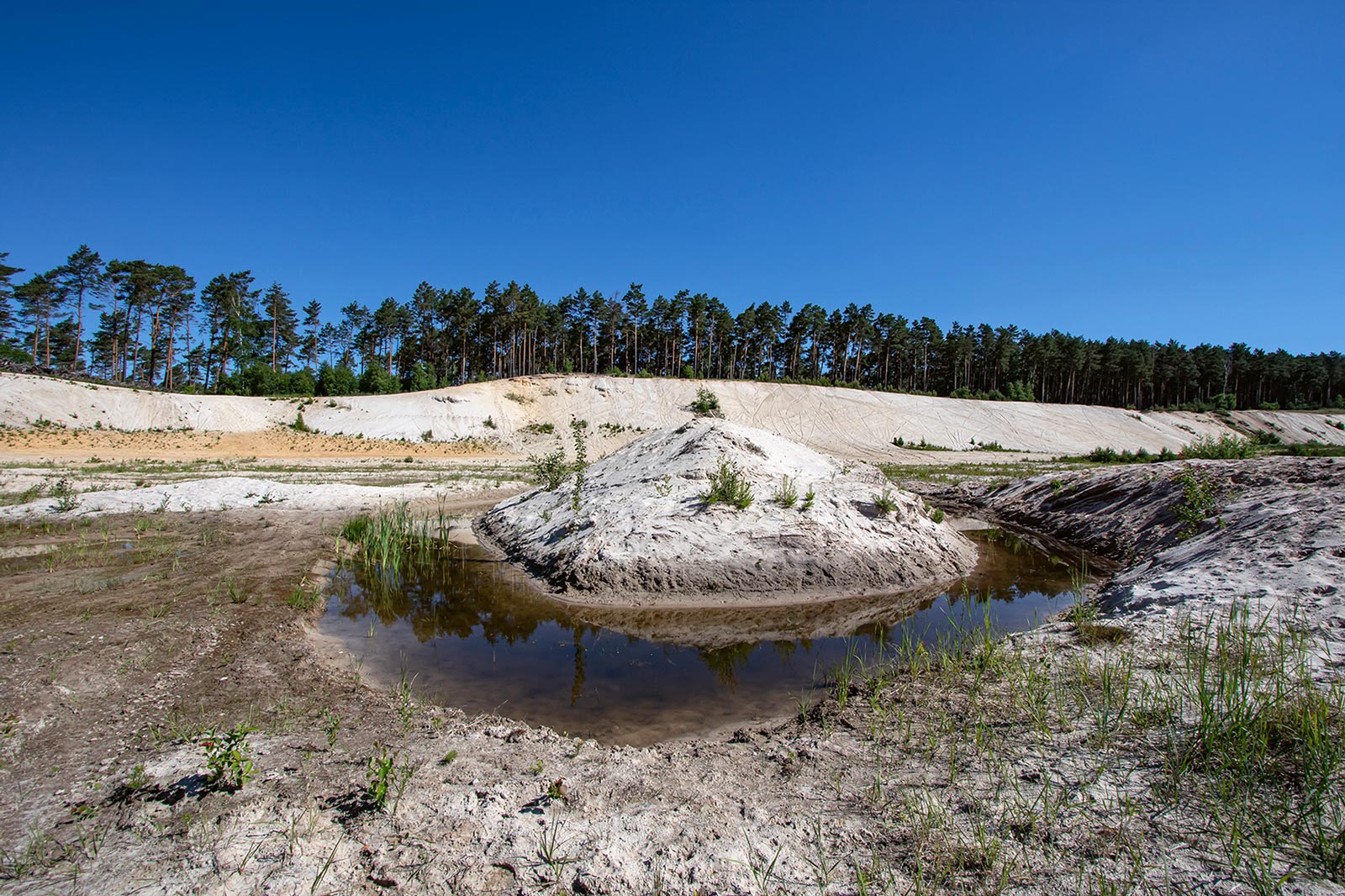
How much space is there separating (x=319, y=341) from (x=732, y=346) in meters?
71.3

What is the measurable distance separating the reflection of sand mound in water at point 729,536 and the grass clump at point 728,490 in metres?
0.20

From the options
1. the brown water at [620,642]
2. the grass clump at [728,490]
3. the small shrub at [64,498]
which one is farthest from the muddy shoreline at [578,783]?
the small shrub at [64,498]

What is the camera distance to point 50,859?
3314 mm

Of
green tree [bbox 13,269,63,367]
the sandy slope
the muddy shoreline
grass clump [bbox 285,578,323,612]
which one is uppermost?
green tree [bbox 13,269,63,367]

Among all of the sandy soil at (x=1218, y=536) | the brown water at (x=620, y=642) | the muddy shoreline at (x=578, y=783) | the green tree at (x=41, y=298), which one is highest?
the green tree at (x=41, y=298)

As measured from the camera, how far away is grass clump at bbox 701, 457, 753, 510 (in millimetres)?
11938

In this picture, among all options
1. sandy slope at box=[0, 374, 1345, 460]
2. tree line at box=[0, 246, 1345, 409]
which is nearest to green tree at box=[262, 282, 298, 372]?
tree line at box=[0, 246, 1345, 409]

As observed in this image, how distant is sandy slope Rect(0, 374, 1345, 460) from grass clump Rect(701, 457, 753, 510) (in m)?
37.1

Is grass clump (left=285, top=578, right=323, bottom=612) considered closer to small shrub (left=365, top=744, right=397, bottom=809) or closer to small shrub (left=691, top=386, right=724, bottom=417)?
small shrub (left=365, top=744, right=397, bottom=809)

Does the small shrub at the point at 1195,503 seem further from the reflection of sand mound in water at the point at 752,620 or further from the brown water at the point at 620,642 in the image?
the reflection of sand mound in water at the point at 752,620

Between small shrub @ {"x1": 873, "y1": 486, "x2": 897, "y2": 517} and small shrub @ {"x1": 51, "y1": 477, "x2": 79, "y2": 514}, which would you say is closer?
small shrub @ {"x1": 873, "y1": 486, "x2": 897, "y2": 517}

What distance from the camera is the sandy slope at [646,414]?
1809 inches

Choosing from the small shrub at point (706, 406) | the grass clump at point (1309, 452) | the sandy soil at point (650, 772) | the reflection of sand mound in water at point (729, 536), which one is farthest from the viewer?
the small shrub at point (706, 406)

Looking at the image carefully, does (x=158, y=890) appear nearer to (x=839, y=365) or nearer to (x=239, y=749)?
(x=239, y=749)
